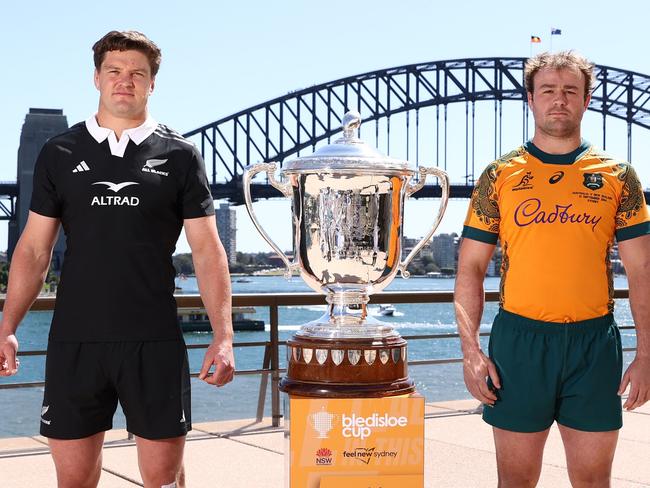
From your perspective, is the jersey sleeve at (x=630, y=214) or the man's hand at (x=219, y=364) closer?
the man's hand at (x=219, y=364)

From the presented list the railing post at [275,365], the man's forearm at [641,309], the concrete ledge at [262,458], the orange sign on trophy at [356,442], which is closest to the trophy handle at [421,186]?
the orange sign on trophy at [356,442]

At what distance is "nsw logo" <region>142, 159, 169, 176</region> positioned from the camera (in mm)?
2309

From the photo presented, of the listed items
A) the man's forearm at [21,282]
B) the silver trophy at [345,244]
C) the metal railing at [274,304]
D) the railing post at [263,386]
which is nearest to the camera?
the silver trophy at [345,244]

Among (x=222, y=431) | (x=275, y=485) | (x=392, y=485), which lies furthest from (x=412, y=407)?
(x=222, y=431)

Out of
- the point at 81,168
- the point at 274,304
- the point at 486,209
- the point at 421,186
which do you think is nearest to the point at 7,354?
the point at 81,168

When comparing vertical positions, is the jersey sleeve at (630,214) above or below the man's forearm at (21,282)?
above

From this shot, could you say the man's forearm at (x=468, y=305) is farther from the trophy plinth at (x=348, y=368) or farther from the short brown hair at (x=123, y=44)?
the short brown hair at (x=123, y=44)

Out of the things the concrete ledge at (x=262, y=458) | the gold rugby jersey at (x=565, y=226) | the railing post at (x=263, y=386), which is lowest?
the concrete ledge at (x=262, y=458)

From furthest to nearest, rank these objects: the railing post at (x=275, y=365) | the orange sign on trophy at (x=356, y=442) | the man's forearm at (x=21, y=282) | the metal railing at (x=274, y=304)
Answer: the railing post at (x=275, y=365)
the metal railing at (x=274, y=304)
the man's forearm at (x=21, y=282)
the orange sign on trophy at (x=356, y=442)

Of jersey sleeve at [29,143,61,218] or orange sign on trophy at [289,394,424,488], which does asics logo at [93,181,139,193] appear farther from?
orange sign on trophy at [289,394,424,488]

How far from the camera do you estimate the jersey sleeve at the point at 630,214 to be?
7.88ft

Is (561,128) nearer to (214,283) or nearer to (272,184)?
(272,184)

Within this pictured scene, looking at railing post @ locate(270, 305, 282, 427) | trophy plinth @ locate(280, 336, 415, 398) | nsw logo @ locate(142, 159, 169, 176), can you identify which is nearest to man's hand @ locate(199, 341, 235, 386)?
trophy plinth @ locate(280, 336, 415, 398)

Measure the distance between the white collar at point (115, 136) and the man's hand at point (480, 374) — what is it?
0.88 meters
